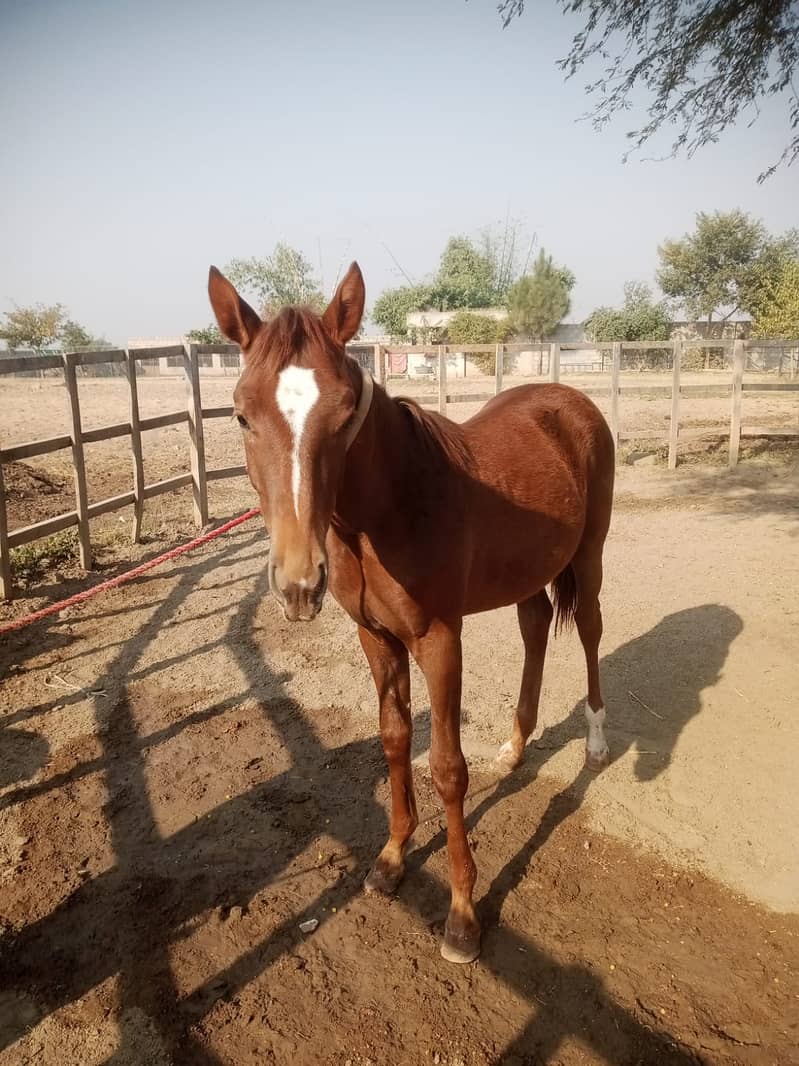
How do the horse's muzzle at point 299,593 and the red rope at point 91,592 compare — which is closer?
the horse's muzzle at point 299,593

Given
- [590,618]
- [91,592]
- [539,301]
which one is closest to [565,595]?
[590,618]

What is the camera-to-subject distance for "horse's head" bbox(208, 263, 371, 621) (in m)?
1.54

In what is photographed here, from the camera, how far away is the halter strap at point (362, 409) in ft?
5.81

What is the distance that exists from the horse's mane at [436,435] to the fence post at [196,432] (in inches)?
226

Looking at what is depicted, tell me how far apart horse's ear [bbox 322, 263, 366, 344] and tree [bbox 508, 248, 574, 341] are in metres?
50.4

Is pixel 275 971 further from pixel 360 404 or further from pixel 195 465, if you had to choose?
pixel 195 465

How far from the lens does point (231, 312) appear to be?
184 cm

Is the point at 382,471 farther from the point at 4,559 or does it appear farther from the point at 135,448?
the point at 135,448

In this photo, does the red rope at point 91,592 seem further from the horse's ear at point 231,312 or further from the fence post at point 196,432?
the fence post at point 196,432

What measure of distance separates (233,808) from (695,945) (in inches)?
79.4

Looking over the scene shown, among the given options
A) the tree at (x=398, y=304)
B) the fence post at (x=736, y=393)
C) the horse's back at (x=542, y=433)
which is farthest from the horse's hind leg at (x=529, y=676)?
the tree at (x=398, y=304)

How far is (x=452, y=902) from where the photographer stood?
2346 mm

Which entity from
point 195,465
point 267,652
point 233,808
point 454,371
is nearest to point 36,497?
point 195,465

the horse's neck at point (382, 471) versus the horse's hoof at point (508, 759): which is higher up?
the horse's neck at point (382, 471)
